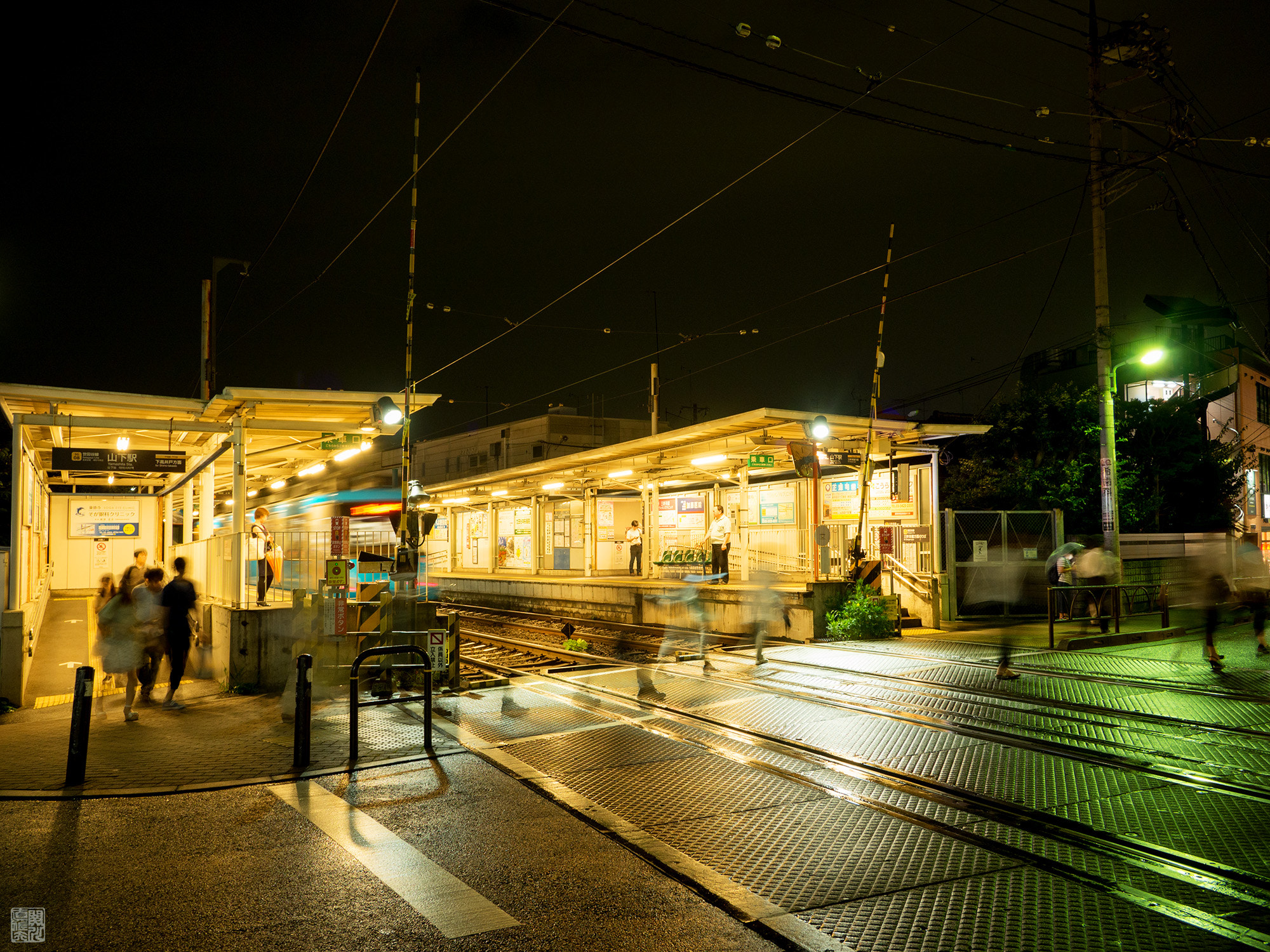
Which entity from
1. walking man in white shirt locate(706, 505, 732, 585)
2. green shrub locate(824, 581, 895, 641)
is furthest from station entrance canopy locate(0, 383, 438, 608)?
green shrub locate(824, 581, 895, 641)

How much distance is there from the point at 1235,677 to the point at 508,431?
57.6 metres

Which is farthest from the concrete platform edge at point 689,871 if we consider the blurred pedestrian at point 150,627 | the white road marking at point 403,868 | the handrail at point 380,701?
the blurred pedestrian at point 150,627

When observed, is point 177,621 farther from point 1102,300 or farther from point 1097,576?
point 1102,300

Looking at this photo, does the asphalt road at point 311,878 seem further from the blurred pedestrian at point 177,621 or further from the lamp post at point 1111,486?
the lamp post at point 1111,486

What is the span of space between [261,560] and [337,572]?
1.72 meters

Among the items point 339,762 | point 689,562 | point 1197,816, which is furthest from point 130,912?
point 689,562

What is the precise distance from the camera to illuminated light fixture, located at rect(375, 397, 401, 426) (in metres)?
14.4

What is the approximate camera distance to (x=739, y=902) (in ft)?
14.6

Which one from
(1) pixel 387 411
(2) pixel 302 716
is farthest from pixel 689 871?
(1) pixel 387 411

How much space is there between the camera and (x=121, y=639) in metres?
9.94

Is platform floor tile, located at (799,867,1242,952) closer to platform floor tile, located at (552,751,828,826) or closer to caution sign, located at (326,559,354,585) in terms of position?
platform floor tile, located at (552,751,828,826)

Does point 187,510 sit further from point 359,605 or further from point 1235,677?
point 1235,677

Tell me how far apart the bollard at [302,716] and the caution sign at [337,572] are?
435 centimetres

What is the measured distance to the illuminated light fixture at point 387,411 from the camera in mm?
14383
